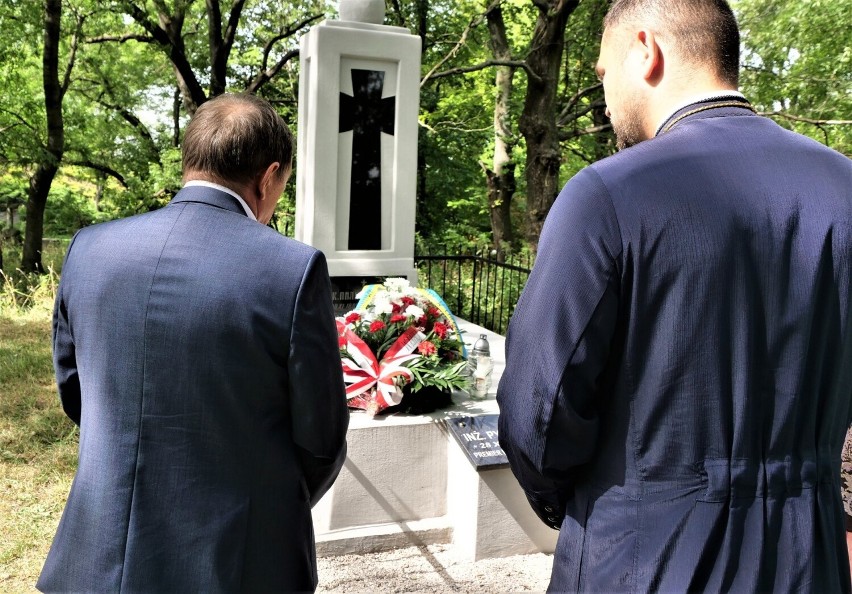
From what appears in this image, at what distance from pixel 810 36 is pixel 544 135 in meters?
5.47

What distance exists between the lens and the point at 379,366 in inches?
162

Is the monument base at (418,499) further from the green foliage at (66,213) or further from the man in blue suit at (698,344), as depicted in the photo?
the green foliage at (66,213)

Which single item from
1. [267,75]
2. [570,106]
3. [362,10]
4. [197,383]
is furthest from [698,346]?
[267,75]

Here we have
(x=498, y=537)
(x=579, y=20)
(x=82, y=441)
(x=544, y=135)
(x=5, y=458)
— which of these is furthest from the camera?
(x=579, y=20)

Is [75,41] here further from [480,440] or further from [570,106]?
[480,440]

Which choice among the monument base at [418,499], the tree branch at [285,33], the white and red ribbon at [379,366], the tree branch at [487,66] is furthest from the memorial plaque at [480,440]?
the tree branch at [285,33]

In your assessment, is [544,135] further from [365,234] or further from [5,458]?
[5,458]

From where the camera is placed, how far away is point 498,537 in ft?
12.6

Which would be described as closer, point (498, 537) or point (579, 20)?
point (498, 537)

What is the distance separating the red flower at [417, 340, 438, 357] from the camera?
4201 millimetres

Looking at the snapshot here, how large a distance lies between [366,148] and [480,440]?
10.4 feet

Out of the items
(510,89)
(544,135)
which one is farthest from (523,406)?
(510,89)

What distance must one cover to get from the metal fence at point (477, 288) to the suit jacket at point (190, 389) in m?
8.25

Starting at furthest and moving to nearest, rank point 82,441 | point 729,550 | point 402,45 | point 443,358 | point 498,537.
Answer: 1. point 402,45
2. point 443,358
3. point 498,537
4. point 82,441
5. point 729,550
